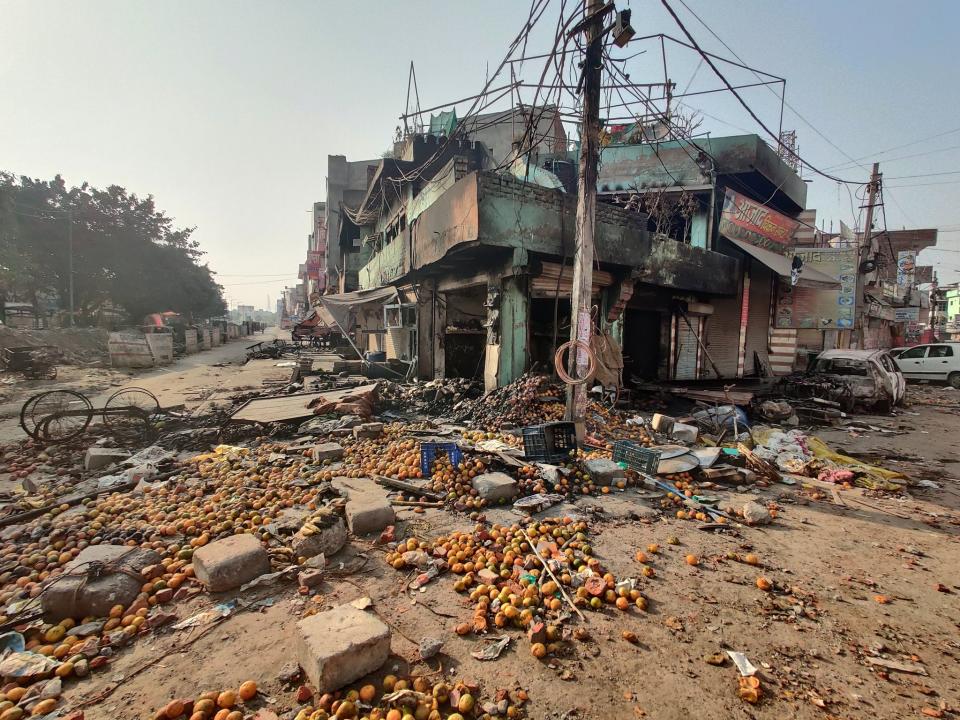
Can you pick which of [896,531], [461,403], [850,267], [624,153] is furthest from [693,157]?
[896,531]

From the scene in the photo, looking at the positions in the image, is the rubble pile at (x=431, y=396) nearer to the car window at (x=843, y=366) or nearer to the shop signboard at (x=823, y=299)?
the car window at (x=843, y=366)

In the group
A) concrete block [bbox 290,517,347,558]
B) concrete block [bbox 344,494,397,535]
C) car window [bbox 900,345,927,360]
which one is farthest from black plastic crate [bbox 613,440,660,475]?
car window [bbox 900,345,927,360]

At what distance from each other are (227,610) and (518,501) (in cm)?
289

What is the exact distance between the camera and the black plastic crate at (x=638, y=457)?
5.43 m

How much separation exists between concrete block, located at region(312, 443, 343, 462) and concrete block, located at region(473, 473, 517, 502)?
2.49 meters

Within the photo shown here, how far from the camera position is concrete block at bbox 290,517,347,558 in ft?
11.4

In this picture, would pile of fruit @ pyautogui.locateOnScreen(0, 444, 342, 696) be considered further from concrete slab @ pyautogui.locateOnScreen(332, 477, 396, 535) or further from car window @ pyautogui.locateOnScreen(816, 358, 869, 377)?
car window @ pyautogui.locateOnScreen(816, 358, 869, 377)

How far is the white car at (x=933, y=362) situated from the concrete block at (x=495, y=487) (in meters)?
20.7

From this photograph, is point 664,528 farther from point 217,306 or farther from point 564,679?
point 217,306

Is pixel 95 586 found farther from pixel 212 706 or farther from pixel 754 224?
pixel 754 224

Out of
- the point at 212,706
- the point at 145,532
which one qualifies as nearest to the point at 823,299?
the point at 212,706

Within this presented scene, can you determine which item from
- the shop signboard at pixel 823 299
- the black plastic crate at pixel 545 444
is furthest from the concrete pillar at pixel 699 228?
the black plastic crate at pixel 545 444

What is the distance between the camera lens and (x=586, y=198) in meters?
6.52

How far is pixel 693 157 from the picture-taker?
14047mm
